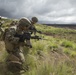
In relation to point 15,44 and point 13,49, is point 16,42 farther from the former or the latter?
point 13,49

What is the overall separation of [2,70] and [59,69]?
175cm

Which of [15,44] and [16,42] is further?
[15,44]

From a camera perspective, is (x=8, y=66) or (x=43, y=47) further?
(x=43, y=47)

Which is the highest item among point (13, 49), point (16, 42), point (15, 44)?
point (16, 42)

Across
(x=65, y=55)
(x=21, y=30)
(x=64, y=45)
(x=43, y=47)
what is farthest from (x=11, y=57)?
(x=64, y=45)

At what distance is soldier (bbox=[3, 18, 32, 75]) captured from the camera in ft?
25.3

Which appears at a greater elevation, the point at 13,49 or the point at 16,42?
the point at 16,42

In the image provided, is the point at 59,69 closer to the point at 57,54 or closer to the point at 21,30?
the point at 21,30

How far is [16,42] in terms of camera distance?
25.3 ft

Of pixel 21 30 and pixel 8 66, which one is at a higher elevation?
pixel 21 30

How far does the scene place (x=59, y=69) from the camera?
735cm

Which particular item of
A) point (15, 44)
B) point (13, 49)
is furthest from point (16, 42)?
point (13, 49)

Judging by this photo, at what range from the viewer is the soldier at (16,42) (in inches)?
303

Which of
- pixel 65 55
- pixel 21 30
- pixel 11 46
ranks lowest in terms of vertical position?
pixel 65 55
